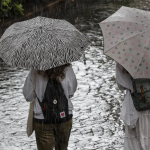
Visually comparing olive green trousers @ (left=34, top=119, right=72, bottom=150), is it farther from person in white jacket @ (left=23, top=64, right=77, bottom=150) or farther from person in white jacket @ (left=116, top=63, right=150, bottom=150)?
person in white jacket @ (left=116, top=63, right=150, bottom=150)

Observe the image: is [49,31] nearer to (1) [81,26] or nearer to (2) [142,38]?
(2) [142,38]

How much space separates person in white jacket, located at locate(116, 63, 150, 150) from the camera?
431 cm

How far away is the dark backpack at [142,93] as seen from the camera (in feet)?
13.8

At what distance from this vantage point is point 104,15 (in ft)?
51.1

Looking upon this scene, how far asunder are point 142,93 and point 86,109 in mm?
3099

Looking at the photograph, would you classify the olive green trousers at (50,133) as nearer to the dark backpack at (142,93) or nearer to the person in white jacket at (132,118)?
the person in white jacket at (132,118)

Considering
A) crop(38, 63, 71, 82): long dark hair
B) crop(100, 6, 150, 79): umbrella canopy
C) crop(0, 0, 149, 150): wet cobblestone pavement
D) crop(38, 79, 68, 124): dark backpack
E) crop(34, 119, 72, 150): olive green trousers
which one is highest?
crop(100, 6, 150, 79): umbrella canopy

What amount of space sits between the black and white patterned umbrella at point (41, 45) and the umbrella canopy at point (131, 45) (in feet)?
1.02

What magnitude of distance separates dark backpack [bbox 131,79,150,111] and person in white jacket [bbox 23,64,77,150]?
63cm

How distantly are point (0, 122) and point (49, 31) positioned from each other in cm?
281

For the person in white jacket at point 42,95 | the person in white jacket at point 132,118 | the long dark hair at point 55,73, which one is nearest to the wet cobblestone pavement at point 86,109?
the person in white jacket at point 132,118

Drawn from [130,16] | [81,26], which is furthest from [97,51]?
[130,16]

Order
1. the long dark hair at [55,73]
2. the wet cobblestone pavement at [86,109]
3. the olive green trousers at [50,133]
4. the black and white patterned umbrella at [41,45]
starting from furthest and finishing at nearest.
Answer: the wet cobblestone pavement at [86,109], the olive green trousers at [50,133], the long dark hair at [55,73], the black and white patterned umbrella at [41,45]

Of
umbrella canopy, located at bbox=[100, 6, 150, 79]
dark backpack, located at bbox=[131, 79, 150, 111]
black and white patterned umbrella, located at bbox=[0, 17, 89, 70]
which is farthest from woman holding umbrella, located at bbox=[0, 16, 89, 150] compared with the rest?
dark backpack, located at bbox=[131, 79, 150, 111]
